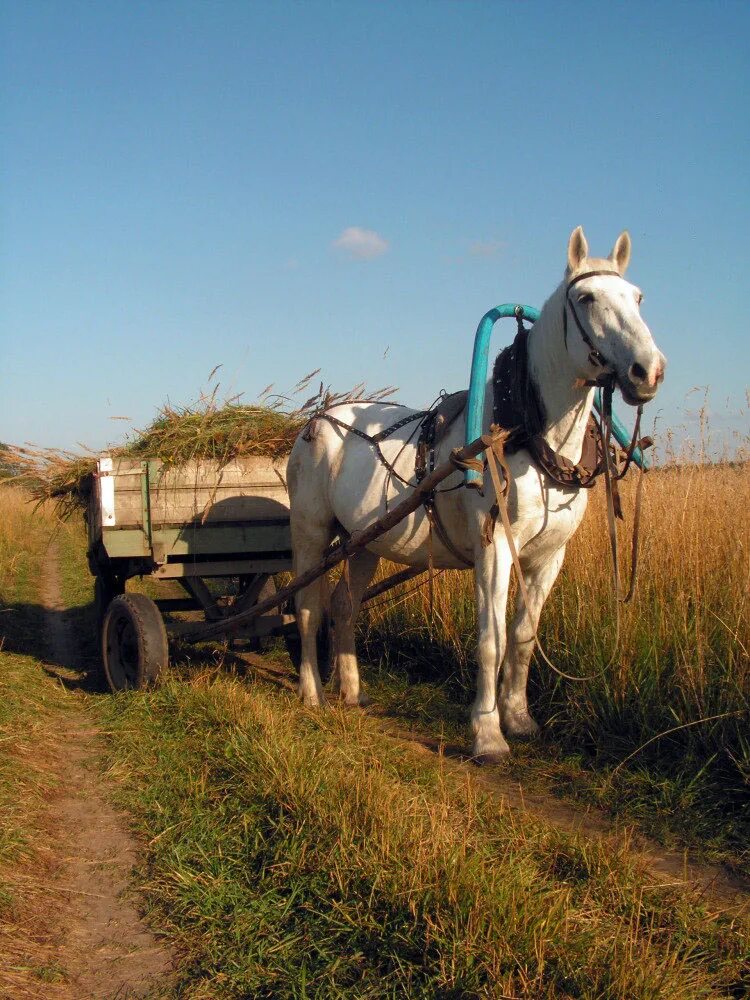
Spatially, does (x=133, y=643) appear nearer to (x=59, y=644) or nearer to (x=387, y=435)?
(x=387, y=435)

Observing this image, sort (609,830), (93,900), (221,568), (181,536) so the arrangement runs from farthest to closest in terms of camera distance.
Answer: (221,568)
(181,536)
(609,830)
(93,900)

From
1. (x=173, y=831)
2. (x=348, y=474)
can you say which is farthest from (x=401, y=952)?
(x=348, y=474)

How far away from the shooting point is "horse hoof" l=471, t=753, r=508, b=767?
4299 millimetres

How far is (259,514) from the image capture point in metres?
6.30

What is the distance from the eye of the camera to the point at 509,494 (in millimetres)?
4188

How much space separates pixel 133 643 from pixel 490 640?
2700 millimetres

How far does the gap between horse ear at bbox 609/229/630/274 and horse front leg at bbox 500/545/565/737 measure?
4.79 feet

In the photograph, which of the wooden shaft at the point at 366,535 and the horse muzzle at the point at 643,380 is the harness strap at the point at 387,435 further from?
the horse muzzle at the point at 643,380

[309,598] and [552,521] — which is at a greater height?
[552,521]

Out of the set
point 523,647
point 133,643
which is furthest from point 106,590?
point 523,647

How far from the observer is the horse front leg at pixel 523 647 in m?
4.65

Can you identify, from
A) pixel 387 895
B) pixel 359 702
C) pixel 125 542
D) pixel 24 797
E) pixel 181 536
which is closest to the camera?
pixel 387 895

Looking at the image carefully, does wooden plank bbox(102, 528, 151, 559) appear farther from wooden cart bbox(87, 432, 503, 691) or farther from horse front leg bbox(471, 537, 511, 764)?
horse front leg bbox(471, 537, 511, 764)

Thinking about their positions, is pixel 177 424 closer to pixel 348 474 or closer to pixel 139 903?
pixel 348 474
